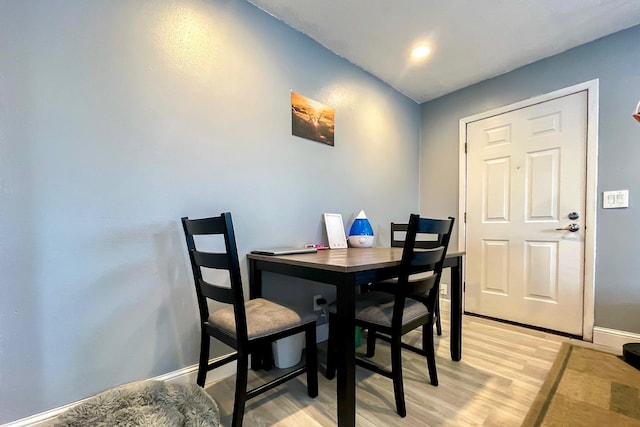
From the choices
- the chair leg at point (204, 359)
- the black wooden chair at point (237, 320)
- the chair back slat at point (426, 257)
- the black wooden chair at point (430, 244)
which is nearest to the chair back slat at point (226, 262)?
the black wooden chair at point (237, 320)

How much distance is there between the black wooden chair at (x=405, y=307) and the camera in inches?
48.5

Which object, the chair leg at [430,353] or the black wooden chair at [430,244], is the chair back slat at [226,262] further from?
the black wooden chair at [430,244]

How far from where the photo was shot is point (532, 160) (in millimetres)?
2393

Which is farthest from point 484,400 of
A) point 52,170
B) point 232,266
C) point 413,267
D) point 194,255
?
point 52,170

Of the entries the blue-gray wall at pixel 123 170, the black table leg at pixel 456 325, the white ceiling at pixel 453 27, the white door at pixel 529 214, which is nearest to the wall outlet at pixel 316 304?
the blue-gray wall at pixel 123 170

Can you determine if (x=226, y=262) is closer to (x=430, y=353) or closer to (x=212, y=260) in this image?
(x=212, y=260)

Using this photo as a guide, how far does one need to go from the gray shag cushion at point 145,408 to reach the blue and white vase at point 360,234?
4.49 ft

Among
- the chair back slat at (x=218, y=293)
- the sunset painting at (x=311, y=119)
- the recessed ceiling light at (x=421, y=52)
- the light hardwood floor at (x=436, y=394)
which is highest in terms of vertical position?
the recessed ceiling light at (x=421, y=52)

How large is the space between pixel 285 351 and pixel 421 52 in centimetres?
246

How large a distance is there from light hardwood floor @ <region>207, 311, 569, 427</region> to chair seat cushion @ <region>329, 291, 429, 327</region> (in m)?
0.41

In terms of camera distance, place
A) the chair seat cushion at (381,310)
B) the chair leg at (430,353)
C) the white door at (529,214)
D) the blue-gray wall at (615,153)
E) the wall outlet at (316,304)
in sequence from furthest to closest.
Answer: the white door at (529,214), the wall outlet at (316,304), the blue-gray wall at (615,153), the chair leg at (430,353), the chair seat cushion at (381,310)

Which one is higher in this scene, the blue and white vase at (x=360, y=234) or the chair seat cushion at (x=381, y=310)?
the blue and white vase at (x=360, y=234)

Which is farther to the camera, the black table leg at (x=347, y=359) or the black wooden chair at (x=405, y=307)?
the black wooden chair at (x=405, y=307)

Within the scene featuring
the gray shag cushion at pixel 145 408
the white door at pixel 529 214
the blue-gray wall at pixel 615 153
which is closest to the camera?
the gray shag cushion at pixel 145 408
